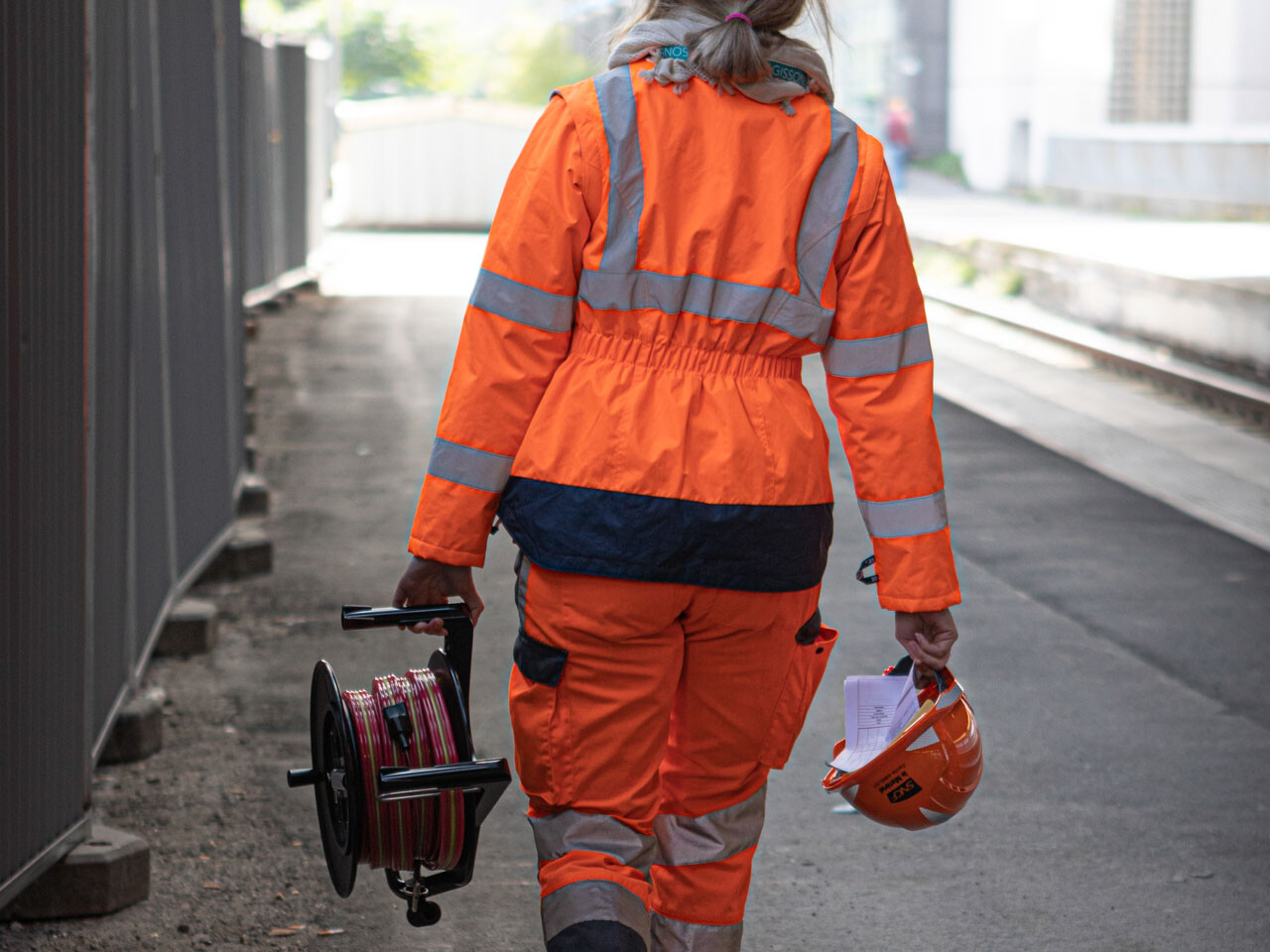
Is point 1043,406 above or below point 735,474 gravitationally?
below

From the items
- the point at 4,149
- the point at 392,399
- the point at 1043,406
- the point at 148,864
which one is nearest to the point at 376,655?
the point at 148,864

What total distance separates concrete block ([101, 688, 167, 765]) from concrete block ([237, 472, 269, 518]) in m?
3.08

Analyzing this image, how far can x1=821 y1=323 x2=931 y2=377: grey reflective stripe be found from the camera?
279 centimetres

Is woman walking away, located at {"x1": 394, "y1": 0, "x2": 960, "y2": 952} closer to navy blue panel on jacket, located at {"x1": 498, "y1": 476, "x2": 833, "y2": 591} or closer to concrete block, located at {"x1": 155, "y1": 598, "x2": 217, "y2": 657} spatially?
navy blue panel on jacket, located at {"x1": 498, "y1": 476, "x2": 833, "y2": 591}

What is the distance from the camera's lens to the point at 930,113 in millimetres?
44375

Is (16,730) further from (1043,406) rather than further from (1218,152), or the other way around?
(1218,152)

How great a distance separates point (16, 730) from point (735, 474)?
5.34 feet

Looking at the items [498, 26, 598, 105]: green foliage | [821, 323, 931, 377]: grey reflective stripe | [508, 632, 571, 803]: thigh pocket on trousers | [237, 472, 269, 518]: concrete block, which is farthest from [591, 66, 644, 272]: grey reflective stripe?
[498, 26, 598, 105]: green foliage

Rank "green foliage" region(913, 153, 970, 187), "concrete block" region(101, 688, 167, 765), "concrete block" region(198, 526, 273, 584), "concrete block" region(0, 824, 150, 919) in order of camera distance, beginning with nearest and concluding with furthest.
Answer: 1. "concrete block" region(0, 824, 150, 919)
2. "concrete block" region(101, 688, 167, 765)
3. "concrete block" region(198, 526, 273, 584)
4. "green foliage" region(913, 153, 970, 187)

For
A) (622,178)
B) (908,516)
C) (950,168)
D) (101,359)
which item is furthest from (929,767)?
(950,168)

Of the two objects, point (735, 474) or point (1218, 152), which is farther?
point (1218, 152)

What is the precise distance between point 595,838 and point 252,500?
17.0ft

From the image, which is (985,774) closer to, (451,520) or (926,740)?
(926,740)

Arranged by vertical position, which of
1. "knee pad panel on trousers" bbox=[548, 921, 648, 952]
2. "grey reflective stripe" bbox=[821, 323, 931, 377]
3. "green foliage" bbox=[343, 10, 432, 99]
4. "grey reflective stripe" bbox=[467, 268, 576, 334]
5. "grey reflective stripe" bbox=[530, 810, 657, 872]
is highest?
"green foliage" bbox=[343, 10, 432, 99]
